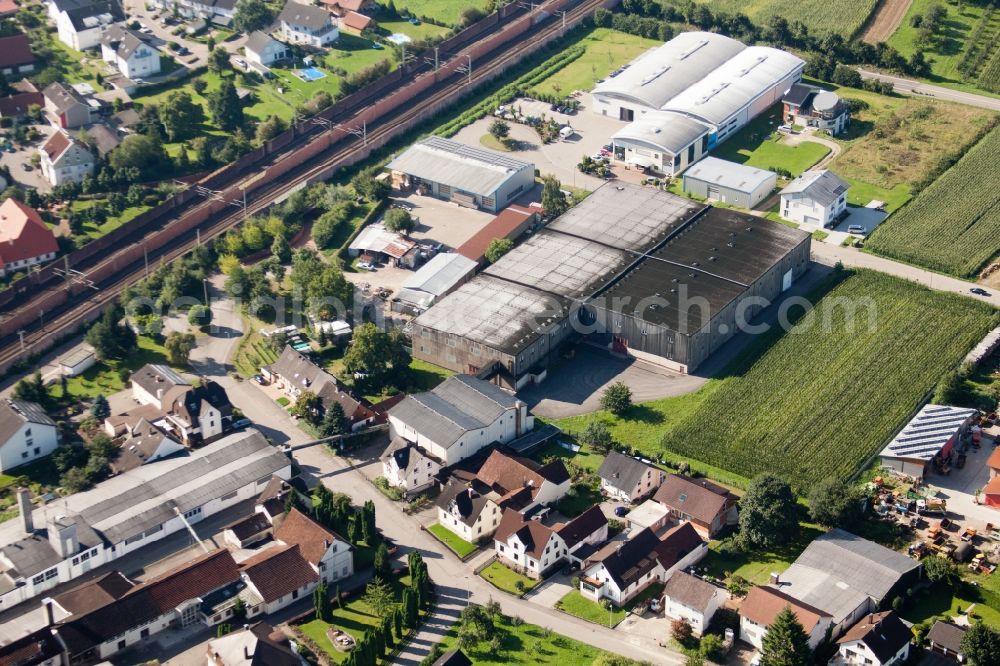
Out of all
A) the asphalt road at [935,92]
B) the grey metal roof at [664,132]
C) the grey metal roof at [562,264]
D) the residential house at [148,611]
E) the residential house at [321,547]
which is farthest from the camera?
the asphalt road at [935,92]

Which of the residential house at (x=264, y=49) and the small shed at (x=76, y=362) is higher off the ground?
the residential house at (x=264, y=49)

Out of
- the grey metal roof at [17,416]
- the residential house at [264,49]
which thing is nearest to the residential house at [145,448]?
the grey metal roof at [17,416]

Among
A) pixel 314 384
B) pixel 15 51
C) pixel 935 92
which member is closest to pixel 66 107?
pixel 15 51

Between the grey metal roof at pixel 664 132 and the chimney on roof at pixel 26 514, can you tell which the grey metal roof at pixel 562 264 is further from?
the chimney on roof at pixel 26 514

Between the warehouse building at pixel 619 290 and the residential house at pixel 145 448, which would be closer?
the residential house at pixel 145 448

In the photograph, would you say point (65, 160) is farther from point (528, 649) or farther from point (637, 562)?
point (528, 649)

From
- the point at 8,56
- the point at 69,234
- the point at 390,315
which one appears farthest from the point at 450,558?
the point at 8,56

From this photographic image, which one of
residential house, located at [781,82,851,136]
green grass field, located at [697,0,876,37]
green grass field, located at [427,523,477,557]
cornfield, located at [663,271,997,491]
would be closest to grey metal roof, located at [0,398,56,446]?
green grass field, located at [427,523,477,557]
